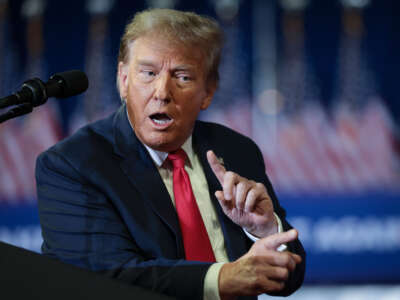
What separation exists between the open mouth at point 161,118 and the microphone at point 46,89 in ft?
1.32

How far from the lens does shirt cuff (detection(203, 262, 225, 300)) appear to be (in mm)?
1225

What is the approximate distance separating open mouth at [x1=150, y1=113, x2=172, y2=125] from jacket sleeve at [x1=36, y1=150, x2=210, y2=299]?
9.8 inches

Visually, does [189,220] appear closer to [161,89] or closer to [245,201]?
[245,201]

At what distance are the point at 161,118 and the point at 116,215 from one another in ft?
0.98

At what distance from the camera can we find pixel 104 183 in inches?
53.3

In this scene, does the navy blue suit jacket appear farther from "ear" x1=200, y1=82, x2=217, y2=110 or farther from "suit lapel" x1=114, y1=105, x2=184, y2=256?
"ear" x1=200, y1=82, x2=217, y2=110

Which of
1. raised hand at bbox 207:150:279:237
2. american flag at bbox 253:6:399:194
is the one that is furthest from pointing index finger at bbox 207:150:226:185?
american flag at bbox 253:6:399:194

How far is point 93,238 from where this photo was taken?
1.31 meters

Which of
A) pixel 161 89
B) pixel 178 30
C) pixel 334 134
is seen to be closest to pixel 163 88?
pixel 161 89

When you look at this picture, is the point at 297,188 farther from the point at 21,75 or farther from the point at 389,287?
the point at 21,75

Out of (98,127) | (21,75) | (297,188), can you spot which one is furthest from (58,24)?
(98,127)

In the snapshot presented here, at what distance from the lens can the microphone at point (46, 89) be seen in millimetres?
942

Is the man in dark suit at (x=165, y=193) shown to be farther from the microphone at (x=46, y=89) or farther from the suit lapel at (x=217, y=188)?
the microphone at (x=46, y=89)

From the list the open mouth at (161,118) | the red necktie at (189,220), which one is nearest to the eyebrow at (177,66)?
the open mouth at (161,118)
